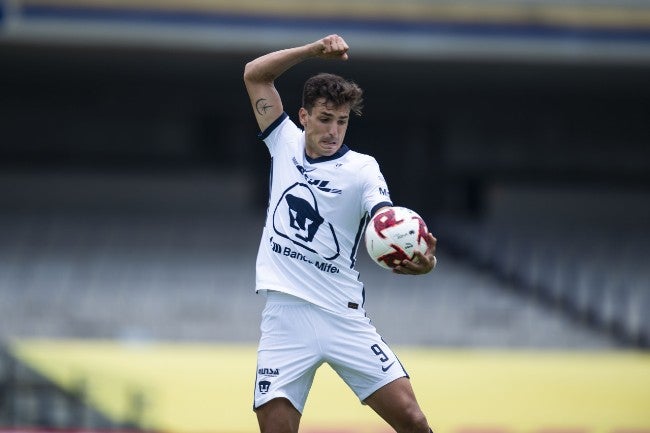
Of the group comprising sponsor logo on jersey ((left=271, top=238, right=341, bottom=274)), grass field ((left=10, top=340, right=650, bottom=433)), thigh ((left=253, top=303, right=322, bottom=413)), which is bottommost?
grass field ((left=10, top=340, right=650, bottom=433))

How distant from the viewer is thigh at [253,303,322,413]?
20.8ft

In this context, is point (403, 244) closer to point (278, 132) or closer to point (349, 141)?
point (278, 132)

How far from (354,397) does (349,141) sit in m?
11.7

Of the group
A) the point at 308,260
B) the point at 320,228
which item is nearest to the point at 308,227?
the point at 320,228

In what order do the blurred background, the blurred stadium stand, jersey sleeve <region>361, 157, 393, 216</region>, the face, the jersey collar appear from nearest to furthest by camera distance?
jersey sleeve <region>361, 157, 393, 216</region>
the face
the jersey collar
the blurred background
the blurred stadium stand

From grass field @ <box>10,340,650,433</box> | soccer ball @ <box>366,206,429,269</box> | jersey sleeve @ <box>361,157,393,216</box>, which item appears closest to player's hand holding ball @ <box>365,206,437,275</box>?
soccer ball @ <box>366,206,429,269</box>

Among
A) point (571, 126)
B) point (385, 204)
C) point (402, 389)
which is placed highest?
point (571, 126)

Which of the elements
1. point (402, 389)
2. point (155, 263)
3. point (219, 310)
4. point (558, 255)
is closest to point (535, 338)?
point (558, 255)

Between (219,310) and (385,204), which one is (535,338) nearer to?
(219,310)

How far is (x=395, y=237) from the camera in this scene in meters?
5.99

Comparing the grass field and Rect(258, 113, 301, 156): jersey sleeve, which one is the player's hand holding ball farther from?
the grass field

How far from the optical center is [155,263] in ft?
65.0

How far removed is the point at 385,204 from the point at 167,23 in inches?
507

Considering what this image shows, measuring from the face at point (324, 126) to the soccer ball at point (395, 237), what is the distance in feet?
1.84
